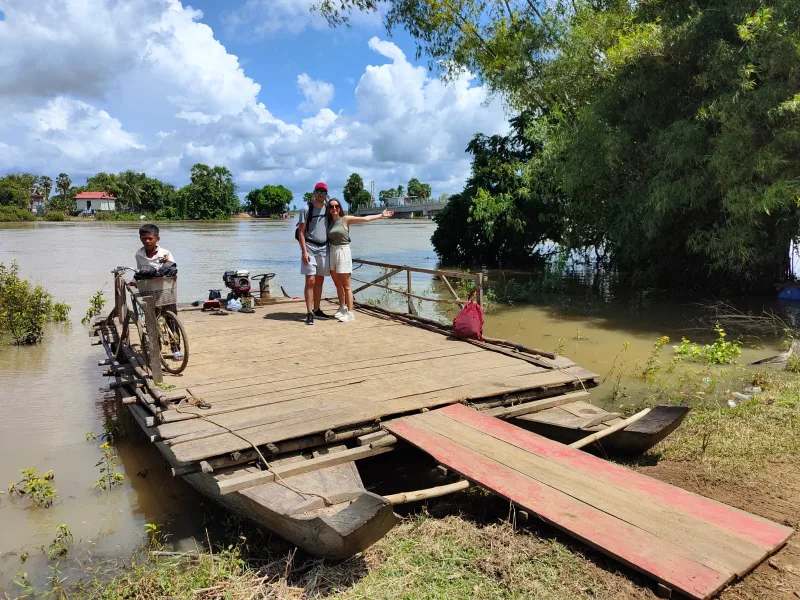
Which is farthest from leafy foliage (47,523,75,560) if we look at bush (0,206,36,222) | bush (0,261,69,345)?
bush (0,206,36,222)

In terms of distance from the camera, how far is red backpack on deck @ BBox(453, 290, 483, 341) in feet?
24.3

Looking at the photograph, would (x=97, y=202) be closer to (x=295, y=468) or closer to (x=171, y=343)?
(x=171, y=343)

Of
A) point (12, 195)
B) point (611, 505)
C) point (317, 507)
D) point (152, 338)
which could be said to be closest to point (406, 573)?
point (317, 507)

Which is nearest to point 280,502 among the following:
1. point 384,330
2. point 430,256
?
point 384,330

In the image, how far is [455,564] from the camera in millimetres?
3457

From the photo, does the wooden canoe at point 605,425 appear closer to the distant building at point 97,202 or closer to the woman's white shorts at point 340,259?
the woman's white shorts at point 340,259

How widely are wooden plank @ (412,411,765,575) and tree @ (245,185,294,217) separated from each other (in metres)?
115

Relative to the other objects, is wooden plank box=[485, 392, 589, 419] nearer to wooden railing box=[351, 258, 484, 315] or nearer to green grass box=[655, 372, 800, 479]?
green grass box=[655, 372, 800, 479]

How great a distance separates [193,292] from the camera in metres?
17.3

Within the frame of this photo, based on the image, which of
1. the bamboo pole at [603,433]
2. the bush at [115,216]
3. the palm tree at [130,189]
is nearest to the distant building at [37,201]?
the bush at [115,216]

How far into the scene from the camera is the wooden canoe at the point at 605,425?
190 inches

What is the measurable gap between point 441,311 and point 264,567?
11.2 m

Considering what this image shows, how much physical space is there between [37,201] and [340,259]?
389 feet

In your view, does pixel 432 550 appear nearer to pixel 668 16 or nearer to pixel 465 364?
pixel 465 364
